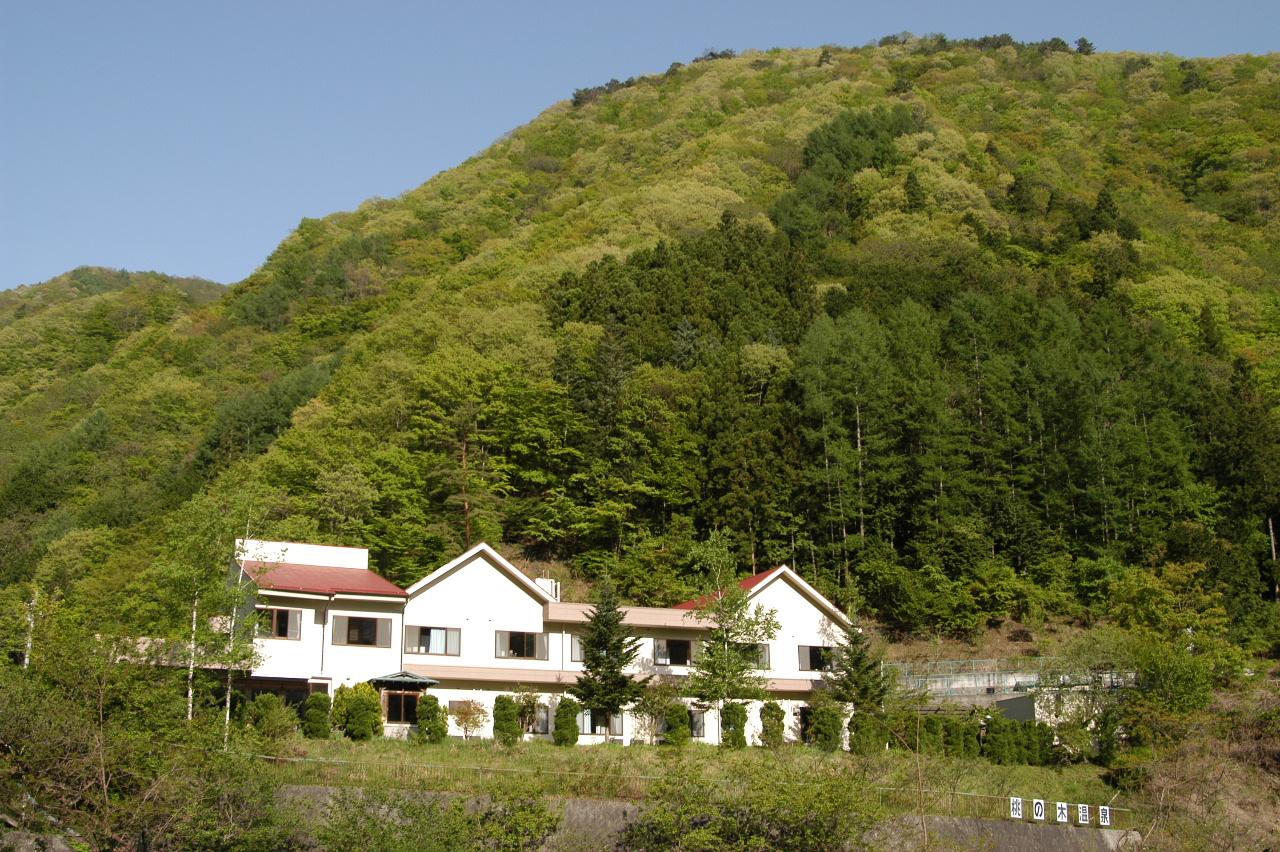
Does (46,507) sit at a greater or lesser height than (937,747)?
greater

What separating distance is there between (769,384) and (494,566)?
2635 centimetres

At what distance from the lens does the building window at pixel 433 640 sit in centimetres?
4009

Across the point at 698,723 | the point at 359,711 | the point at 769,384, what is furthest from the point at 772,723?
the point at 769,384

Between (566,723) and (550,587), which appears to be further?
(550,587)

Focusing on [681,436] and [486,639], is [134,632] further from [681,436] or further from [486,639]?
[681,436]

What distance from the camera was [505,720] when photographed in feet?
118

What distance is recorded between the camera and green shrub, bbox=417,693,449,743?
115 ft

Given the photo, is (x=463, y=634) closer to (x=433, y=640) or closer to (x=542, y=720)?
(x=433, y=640)

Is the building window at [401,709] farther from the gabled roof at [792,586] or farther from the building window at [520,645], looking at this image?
the gabled roof at [792,586]

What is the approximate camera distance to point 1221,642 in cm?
4231

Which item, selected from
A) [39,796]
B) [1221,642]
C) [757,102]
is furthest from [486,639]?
[757,102]

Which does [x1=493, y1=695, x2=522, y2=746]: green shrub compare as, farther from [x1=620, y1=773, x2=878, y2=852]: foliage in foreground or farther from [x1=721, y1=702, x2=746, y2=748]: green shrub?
[x1=620, y1=773, x2=878, y2=852]: foliage in foreground

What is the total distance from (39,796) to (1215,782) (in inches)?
1094

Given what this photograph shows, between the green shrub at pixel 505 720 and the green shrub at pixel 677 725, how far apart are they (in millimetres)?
4421
